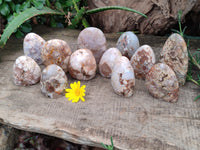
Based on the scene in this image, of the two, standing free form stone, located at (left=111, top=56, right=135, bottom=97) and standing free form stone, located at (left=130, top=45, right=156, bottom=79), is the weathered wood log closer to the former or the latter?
standing free form stone, located at (left=130, top=45, right=156, bottom=79)

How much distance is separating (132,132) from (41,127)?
1.39ft

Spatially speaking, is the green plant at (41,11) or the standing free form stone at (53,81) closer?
the standing free form stone at (53,81)

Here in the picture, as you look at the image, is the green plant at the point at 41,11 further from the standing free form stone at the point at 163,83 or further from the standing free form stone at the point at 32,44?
the standing free form stone at the point at 163,83

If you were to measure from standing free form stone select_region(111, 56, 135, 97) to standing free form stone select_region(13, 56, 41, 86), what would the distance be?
17.8 inches

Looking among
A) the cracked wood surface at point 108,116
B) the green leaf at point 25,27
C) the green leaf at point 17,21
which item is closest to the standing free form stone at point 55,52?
the cracked wood surface at point 108,116

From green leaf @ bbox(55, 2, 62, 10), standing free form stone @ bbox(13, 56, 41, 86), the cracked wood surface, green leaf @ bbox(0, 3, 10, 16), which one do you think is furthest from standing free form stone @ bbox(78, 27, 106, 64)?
green leaf @ bbox(0, 3, 10, 16)

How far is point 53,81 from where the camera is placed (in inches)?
47.5

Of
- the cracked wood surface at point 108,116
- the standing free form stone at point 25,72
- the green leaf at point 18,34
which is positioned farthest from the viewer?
the green leaf at point 18,34

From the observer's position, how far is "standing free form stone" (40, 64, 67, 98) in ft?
3.92

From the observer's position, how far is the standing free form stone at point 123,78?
1185mm

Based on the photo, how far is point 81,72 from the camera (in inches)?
51.9

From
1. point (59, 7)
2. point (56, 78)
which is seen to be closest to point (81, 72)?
point (56, 78)

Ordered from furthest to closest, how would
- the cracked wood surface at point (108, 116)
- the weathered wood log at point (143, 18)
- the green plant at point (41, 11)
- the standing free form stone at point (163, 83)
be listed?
the weathered wood log at point (143, 18) < the green plant at point (41, 11) < the standing free form stone at point (163, 83) < the cracked wood surface at point (108, 116)

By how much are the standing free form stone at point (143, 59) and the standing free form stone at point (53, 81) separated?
0.42 meters
